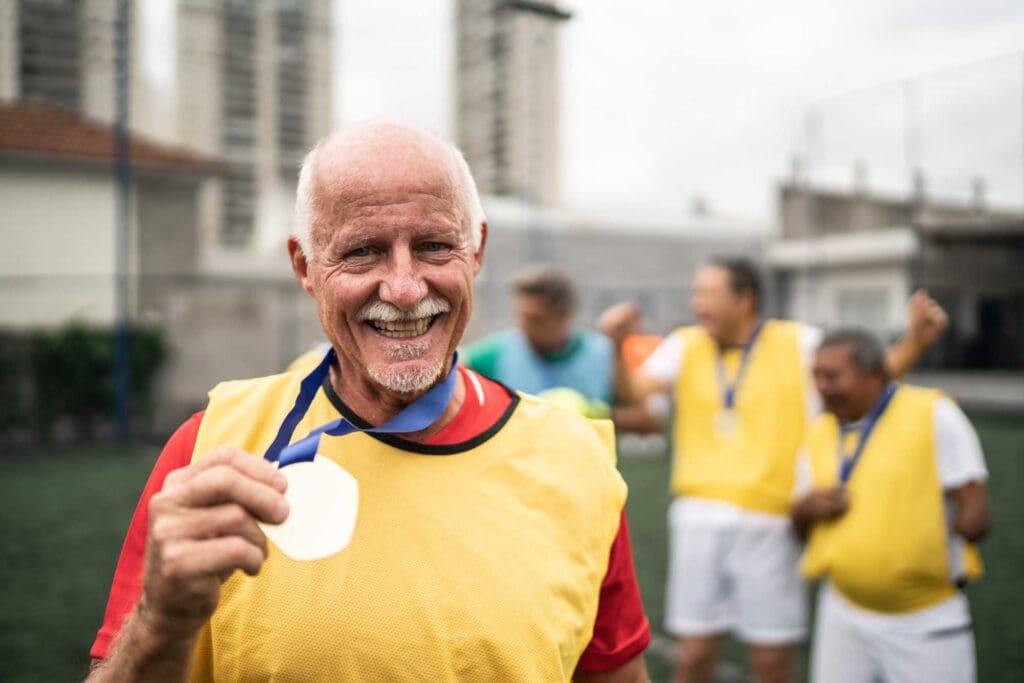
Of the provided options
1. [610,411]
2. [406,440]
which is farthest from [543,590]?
[610,411]

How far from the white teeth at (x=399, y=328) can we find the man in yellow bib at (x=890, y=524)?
2415 millimetres

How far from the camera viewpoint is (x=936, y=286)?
622 inches

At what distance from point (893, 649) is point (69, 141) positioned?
18.8 metres

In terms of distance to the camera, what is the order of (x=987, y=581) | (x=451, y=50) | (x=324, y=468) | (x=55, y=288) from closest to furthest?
(x=324, y=468) → (x=987, y=581) → (x=55, y=288) → (x=451, y=50)

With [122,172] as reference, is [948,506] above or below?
below

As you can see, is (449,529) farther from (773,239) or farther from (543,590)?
(773,239)

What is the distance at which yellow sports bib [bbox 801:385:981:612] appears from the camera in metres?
3.14

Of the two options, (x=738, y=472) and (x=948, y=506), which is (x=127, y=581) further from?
(x=738, y=472)

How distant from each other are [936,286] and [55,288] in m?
15.6

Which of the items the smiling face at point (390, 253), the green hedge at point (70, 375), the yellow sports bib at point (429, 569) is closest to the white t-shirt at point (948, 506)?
the yellow sports bib at point (429, 569)

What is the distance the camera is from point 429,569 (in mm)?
1383

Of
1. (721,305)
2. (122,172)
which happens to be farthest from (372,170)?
(122,172)

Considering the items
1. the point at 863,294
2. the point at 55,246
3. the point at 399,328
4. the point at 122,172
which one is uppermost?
the point at 122,172

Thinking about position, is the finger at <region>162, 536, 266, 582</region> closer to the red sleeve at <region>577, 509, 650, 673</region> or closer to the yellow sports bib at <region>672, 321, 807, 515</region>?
the red sleeve at <region>577, 509, 650, 673</region>
